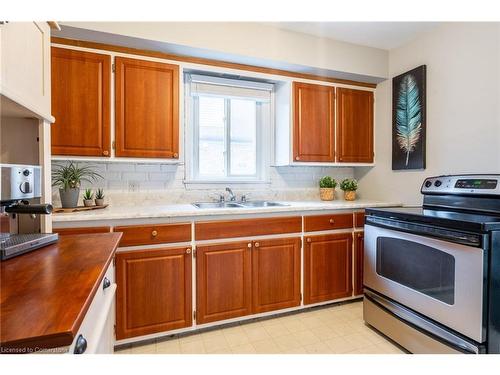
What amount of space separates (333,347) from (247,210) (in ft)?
3.61

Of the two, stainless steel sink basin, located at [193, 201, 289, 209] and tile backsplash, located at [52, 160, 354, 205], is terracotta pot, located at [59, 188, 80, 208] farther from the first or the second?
stainless steel sink basin, located at [193, 201, 289, 209]

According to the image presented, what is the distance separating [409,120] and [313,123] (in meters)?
0.85

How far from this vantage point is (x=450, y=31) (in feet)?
6.88

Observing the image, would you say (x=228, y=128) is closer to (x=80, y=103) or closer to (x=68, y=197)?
(x=80, y=103)

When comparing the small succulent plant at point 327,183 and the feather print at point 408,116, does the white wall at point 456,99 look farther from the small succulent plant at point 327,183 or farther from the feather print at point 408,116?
the small succulent plant at point 327,183

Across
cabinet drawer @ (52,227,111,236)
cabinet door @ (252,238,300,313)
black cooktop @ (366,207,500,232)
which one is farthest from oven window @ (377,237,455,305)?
cabinet drawer @ (52,227,111,236)

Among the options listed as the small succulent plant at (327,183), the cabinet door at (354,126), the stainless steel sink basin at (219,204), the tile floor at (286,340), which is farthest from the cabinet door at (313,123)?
the tile floor at (286,340)

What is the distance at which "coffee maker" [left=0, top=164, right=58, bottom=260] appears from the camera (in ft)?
2.85

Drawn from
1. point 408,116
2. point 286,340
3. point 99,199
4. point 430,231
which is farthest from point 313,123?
point 99,199

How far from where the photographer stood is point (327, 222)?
2.29m

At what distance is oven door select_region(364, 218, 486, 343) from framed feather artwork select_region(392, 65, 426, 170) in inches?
35.7

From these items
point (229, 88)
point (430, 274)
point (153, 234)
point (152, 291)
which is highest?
point (229, 88)

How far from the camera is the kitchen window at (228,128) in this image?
2.50m
